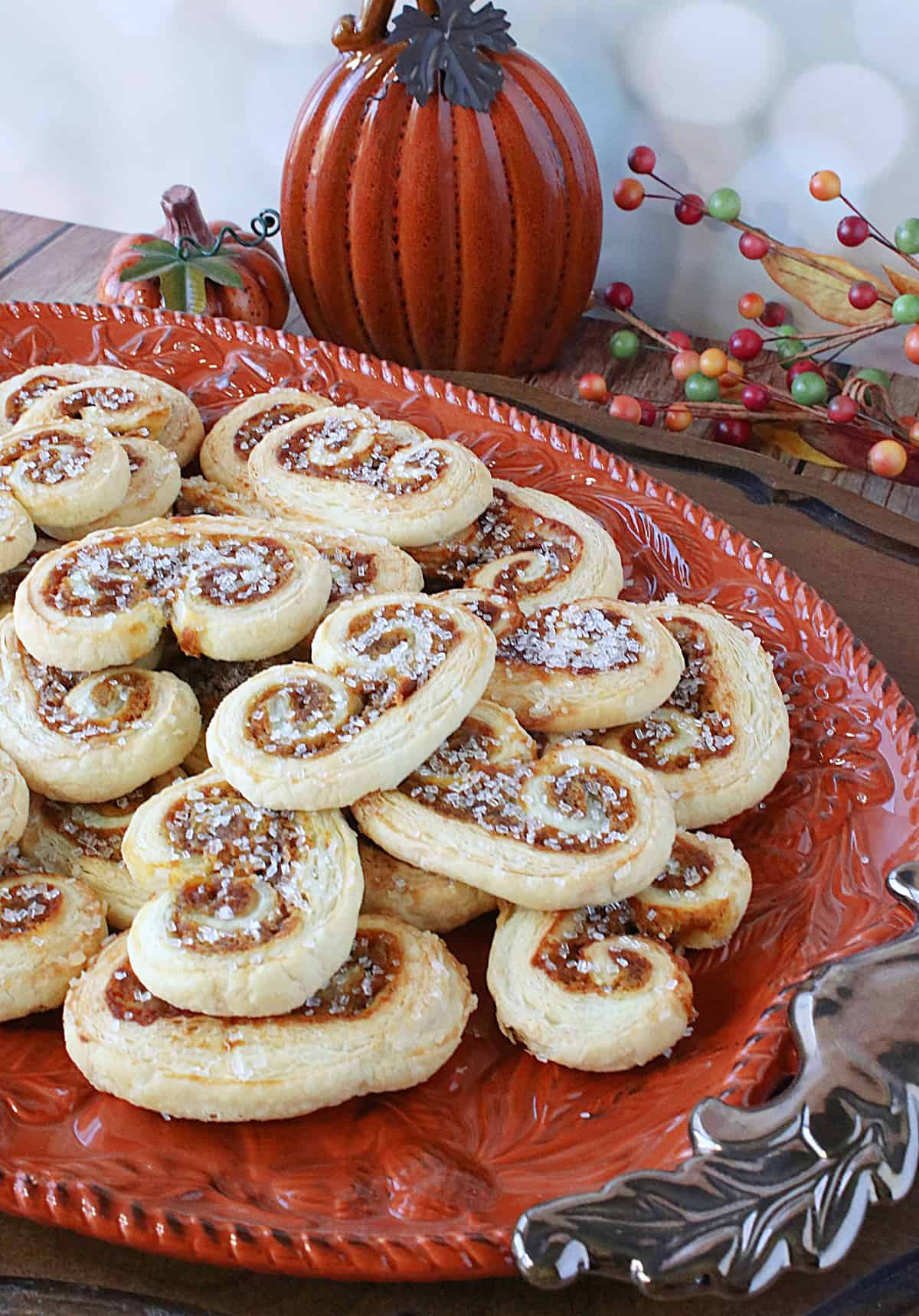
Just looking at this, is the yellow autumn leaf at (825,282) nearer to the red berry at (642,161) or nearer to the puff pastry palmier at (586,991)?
the red berry at (642,161)

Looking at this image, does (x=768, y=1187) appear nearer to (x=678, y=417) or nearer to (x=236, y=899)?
(x=236, y=899)

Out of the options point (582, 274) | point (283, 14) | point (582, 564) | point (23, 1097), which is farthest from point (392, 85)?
point (23, 1097)

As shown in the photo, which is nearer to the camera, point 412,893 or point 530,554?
point 412,893

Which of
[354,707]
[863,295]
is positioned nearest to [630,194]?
[863,295]

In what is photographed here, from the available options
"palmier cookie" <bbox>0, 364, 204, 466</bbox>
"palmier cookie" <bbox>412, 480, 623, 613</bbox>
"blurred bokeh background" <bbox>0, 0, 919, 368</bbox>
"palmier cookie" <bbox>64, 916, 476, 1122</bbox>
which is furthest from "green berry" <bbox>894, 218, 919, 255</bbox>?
"palmier cookie" <bbox>64, 916, 476, 1122</bbox>

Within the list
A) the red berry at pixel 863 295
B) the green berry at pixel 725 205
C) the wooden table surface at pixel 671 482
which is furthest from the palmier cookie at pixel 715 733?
the green berry at pixel 725 205

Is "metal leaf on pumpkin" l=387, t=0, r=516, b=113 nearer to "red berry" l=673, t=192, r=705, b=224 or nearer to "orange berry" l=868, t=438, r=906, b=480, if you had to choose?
"red berry" l=673, t=192, r=705, b=224

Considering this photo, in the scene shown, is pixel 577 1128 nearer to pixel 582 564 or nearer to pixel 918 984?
pixel 918 984
